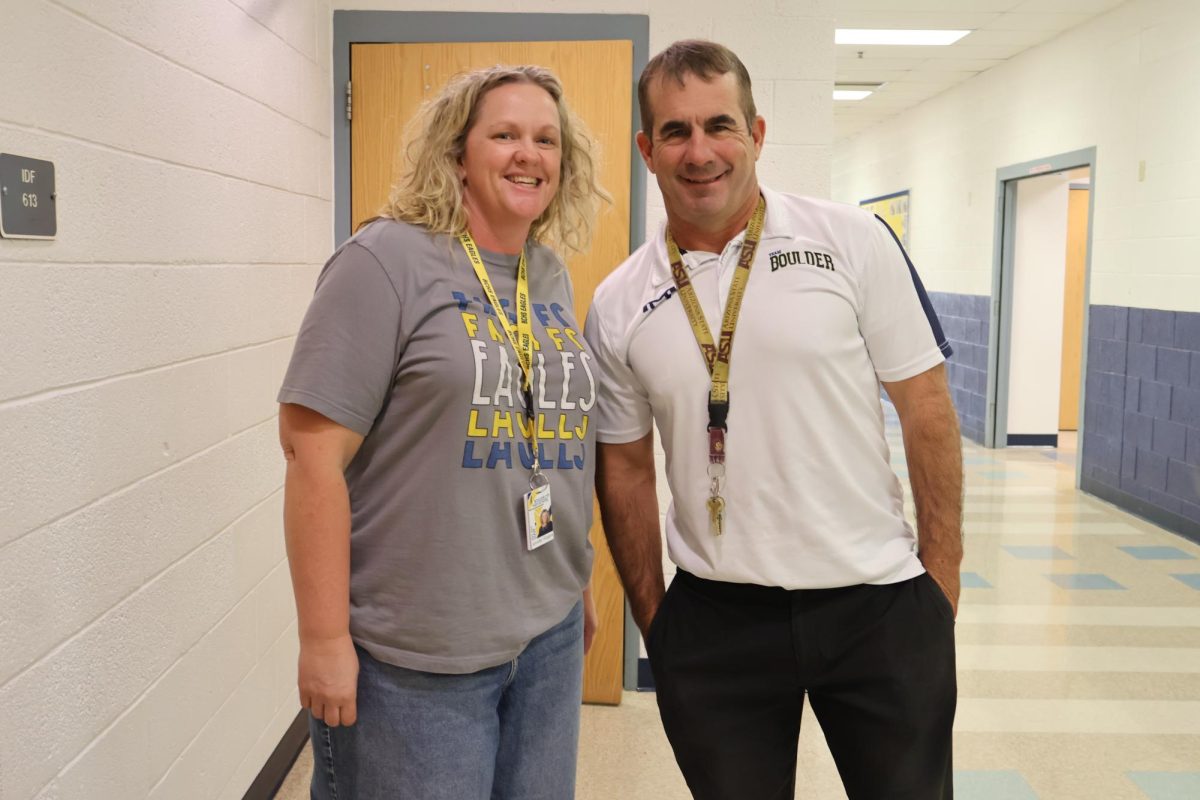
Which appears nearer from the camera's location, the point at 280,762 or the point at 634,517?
the point at 634,517

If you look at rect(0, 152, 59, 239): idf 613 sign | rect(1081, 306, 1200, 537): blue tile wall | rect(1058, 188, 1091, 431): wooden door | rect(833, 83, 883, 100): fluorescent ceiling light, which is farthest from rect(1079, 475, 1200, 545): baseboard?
rect(0, 152, 59, 239): idf 613 sign

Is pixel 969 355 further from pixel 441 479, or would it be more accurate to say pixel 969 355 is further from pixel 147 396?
pixel 441 479

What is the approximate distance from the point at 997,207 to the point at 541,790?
7626 mm

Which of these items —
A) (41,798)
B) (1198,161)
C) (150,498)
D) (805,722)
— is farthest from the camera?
(1198,161)

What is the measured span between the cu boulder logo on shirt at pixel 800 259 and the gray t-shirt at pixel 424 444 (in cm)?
49

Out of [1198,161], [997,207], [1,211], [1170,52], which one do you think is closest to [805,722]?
[1,211]

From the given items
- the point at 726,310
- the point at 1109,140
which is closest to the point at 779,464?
the point at 726,310

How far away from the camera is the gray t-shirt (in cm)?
137

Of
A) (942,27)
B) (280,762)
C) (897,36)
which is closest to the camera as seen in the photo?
(280,762)

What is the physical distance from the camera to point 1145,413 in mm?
5992

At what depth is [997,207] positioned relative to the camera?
321 inches

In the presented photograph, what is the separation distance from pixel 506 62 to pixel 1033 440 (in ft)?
21.7

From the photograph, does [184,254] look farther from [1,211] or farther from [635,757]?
[635,757]

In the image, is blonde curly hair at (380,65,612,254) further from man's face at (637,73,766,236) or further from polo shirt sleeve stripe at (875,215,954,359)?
polo shirt sleeve stripe at (875,215,954,359)
